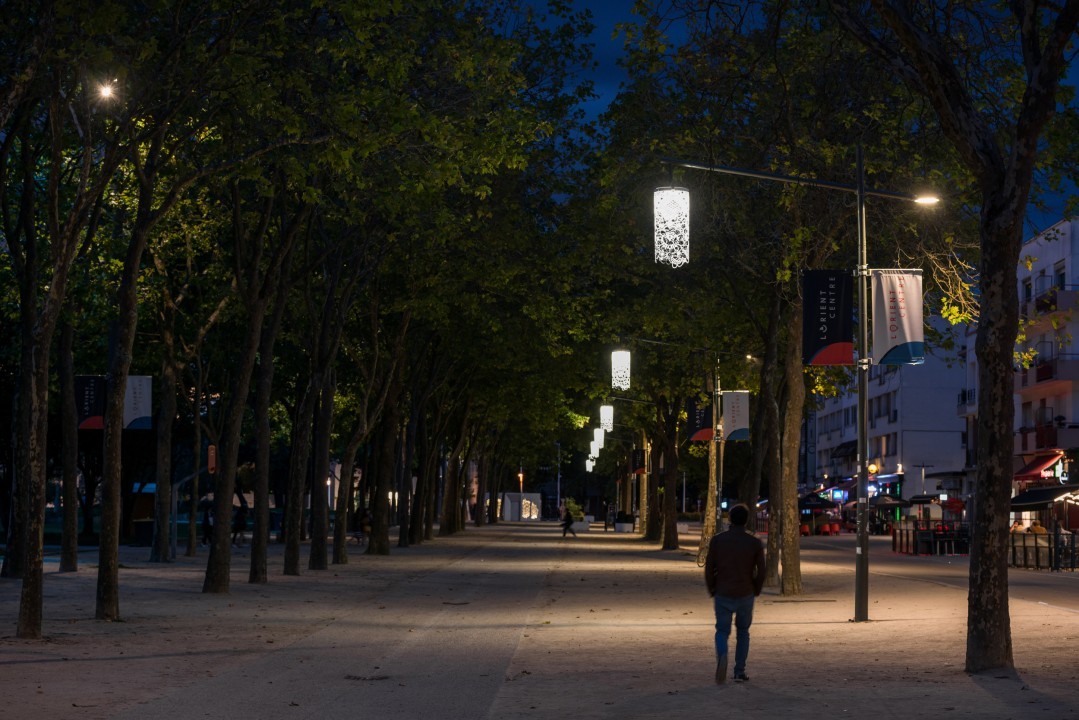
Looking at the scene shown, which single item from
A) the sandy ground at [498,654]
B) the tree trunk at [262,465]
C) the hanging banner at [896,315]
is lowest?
the sandy ground at [498,654]

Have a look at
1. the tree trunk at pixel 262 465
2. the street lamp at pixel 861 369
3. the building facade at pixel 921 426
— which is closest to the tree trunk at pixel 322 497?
the tree trunk at pixel 262 465

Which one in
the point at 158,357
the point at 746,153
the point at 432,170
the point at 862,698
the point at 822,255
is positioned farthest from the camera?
the point at 158,357

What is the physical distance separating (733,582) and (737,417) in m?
26.8

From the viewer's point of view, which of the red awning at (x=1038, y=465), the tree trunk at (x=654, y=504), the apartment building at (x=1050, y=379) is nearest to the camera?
the tree trunk at (x=654, y=504)

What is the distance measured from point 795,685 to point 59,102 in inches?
435

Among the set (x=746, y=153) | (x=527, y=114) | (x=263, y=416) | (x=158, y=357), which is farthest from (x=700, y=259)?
(x=158, y=357)

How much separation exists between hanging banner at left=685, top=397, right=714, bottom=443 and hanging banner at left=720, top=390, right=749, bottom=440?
4167 millimetres

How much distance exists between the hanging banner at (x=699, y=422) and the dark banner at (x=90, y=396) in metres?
17.1

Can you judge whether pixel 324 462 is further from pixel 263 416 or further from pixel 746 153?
pixel 746 153

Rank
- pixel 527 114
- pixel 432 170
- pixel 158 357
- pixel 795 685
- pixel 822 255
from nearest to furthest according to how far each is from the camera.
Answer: pixel 795 685
pixel 432 170
pixel 527 114
pixel 822 255
pixel 158 357

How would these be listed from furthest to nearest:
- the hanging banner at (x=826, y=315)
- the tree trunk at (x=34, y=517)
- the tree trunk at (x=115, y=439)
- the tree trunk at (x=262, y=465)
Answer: the tree trunk at (x=262, y=465)
the hanging banner at (x=826, y=315)
the tree trunk at (x=115, y=439)
the tree trunk at (x=34, y=517)

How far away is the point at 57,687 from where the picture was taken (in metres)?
14.1

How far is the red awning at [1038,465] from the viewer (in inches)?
2618

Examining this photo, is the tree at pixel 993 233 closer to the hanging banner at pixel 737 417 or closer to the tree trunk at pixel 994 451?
the tree trunk at pixel 994 451
